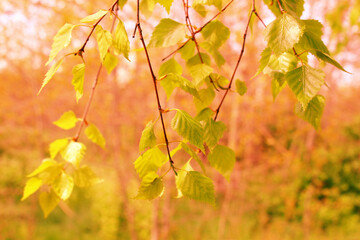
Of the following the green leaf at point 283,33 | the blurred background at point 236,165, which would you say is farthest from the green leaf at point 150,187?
the blurred background at point 236,165

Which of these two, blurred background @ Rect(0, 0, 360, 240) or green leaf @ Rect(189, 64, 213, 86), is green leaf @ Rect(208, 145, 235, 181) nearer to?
green leaf @ Rect(189, 64, 213, 86)

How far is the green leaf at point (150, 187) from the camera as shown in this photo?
0.59 metres

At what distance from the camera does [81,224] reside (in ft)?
16.9

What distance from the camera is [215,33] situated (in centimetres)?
Result: 81

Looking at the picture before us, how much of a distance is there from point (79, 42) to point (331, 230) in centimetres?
520

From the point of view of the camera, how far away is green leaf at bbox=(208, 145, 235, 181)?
0.76 m

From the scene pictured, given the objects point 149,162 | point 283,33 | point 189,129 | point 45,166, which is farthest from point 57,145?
point 283,33

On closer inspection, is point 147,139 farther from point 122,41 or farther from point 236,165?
point 236,165

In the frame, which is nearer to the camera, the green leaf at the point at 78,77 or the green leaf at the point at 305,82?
the green leaf at the point at 305,82

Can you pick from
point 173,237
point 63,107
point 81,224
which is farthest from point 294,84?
point 63,107

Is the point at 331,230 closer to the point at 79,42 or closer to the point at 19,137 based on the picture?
the point at 79,42

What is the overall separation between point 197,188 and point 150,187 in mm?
93

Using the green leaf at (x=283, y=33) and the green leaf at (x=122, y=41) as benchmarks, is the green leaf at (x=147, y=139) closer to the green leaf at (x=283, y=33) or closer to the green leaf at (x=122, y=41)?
the green leaf at (x=122, y=41)

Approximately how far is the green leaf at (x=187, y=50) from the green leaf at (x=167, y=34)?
0.28 feet
